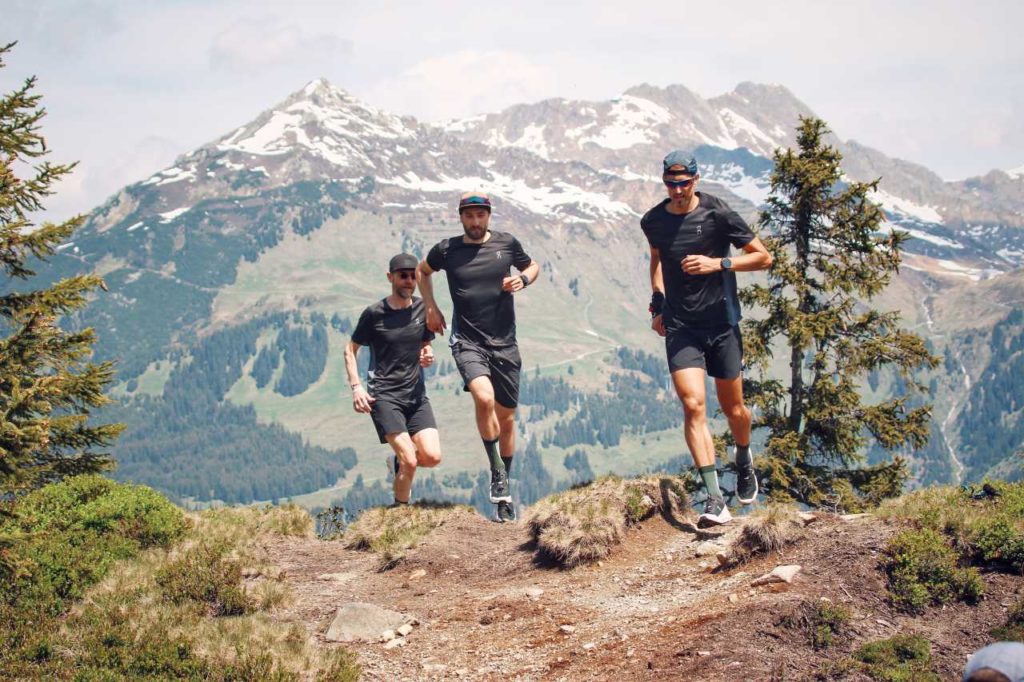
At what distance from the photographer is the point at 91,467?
19734 mm

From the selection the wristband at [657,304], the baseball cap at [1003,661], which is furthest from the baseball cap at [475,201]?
the baseball cap at [1003,661]

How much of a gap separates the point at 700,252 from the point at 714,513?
126 inches

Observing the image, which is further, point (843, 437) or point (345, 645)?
point (843, 437)

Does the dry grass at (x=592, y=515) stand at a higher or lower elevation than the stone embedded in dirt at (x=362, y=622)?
higher

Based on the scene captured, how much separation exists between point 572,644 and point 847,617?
252 cm

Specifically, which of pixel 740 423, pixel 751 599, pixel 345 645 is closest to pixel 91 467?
pixel 345 645

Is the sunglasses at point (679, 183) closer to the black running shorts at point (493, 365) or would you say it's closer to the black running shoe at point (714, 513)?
the black running shorts at point (493, 365)

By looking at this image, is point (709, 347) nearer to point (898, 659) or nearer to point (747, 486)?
point (747, 486)

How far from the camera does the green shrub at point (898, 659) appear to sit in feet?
22.5

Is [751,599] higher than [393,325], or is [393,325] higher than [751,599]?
[393,325]

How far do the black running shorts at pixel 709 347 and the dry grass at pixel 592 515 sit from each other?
210 cm

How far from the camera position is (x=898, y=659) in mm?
7109

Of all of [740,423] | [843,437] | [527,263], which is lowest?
[843,437]

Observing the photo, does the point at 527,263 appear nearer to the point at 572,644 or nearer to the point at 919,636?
the point at 572,644
